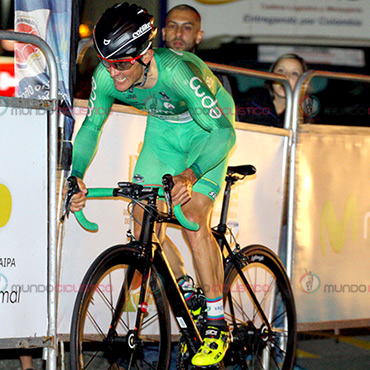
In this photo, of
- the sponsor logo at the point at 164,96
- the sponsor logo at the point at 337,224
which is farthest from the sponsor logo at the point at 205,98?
the sponsor logo at the point at 337,224

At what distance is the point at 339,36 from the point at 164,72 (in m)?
7.03

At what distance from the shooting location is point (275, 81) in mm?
5324

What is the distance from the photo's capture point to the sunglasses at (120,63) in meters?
3.32

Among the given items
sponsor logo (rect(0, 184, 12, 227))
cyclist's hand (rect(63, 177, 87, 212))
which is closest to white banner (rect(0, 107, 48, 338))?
sponsor logo (rect(0, 184, 12, 227))

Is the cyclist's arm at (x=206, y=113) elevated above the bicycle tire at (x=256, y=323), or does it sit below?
above

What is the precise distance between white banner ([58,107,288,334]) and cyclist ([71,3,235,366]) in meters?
0.48

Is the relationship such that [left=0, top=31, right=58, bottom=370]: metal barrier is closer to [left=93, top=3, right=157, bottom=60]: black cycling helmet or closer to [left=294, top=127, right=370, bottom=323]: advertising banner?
[left=93, top=3, right=157, bottom=60]: black cycling helmet

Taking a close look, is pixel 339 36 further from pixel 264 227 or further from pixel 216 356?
pixel 216 356

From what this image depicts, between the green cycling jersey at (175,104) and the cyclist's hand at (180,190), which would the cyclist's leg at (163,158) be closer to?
the green cycling jersey at (175,104)

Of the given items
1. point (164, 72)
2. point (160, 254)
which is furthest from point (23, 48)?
point (160, 254)

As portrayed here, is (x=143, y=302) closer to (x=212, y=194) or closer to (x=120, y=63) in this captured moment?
(x=212, y=194)

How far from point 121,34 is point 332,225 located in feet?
9.45

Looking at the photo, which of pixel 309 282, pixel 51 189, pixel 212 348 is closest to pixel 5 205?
pixel 51 189

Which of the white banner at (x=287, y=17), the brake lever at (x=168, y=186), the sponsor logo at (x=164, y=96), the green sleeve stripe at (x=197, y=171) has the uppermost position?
the white banner at (x=287, y=17)
